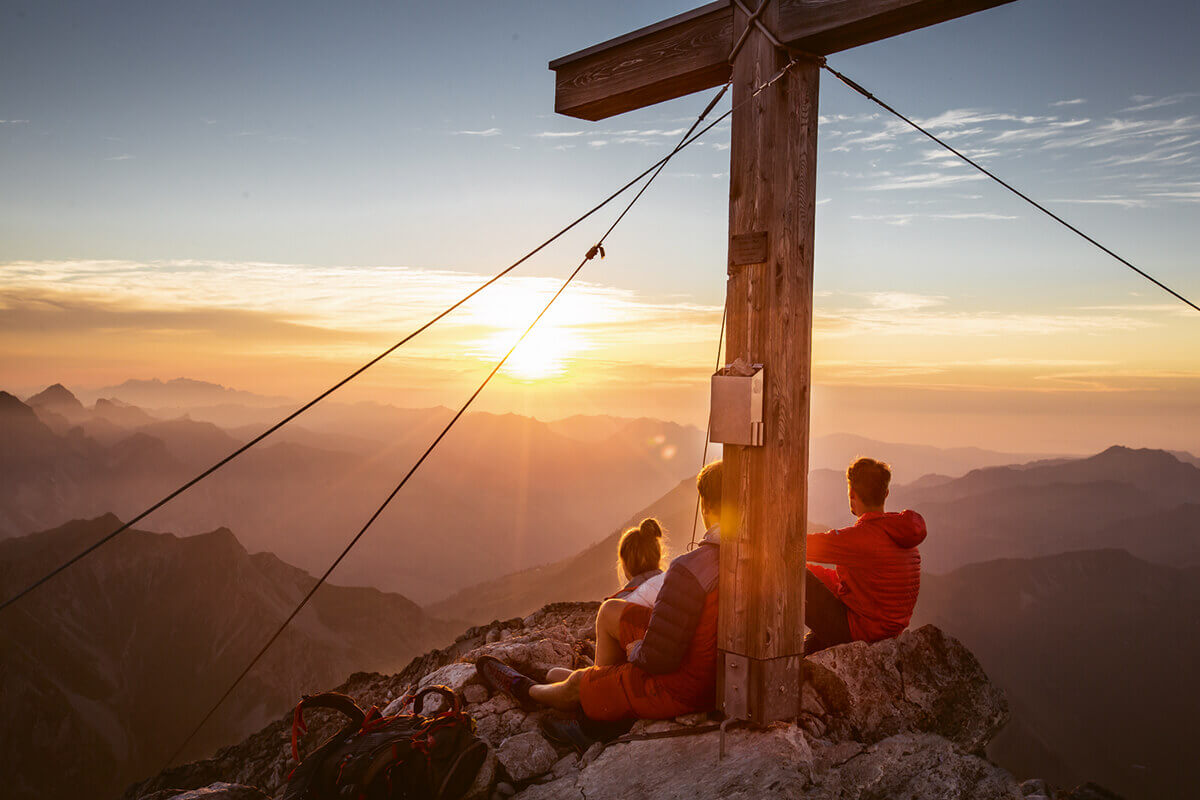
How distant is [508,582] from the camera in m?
120

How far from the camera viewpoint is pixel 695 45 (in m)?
5.34

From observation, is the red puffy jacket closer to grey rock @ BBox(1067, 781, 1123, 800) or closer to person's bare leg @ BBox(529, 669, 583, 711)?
grey rock @ BBox(1067, 781, 1123, 800)

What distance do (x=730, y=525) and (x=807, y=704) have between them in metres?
1.29

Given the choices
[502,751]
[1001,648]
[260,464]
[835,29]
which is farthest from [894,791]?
[260,464]

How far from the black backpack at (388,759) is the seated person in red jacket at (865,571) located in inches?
93.5

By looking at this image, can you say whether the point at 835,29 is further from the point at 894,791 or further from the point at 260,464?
the point at 260,464

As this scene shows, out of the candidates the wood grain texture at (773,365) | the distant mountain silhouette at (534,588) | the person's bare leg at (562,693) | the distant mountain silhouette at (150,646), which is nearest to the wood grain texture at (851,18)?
the wood grain texture at (773,365)

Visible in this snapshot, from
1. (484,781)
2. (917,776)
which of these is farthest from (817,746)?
(484,781)

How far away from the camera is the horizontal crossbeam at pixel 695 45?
4.48 m

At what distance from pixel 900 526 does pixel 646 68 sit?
3.46 m

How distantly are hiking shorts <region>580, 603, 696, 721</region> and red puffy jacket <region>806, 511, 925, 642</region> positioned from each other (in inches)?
47.8

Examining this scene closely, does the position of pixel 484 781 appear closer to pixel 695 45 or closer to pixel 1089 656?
pixel 695 45

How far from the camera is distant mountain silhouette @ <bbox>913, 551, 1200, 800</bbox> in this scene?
71375mm

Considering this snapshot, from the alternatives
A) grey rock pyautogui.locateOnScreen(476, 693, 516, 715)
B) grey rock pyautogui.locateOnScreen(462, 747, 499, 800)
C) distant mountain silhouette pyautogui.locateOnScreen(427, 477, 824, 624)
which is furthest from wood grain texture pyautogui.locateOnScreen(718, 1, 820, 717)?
distant mountain silhouette pyautogui.locateOnScreen(427, 477, 824, 624)
